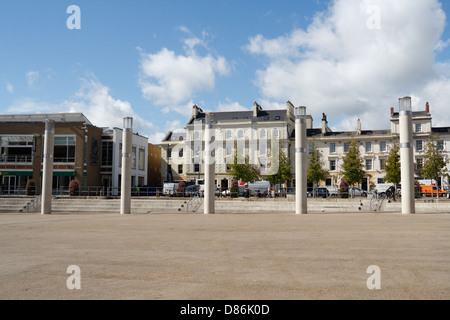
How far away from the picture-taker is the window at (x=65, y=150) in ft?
163

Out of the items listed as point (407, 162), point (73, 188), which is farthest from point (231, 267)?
point (73, 188)

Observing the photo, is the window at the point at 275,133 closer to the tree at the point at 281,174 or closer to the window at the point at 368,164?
the tree at the point at 281,174

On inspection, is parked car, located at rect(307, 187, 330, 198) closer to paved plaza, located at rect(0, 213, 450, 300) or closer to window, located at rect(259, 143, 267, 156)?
window, located at rect(259, 143, 267, 156)

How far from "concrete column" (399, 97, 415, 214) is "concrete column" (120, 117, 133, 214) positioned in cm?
1859

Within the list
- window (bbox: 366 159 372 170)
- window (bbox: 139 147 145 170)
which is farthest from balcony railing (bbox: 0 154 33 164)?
window (bbox: 366 159 372 170)

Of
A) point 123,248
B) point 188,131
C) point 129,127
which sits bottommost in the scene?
point 123,248

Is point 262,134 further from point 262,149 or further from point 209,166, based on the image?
point 209,166

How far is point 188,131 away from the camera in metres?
66.9

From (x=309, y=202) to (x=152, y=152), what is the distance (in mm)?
40480

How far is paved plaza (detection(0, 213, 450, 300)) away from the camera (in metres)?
5.36

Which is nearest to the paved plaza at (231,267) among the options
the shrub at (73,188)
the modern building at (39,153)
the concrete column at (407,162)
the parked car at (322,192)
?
the concrete column at (407,162)

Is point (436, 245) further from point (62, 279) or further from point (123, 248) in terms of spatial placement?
point (62, 279)

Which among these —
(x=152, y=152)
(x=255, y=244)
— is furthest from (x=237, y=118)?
(x=255, y=244)
